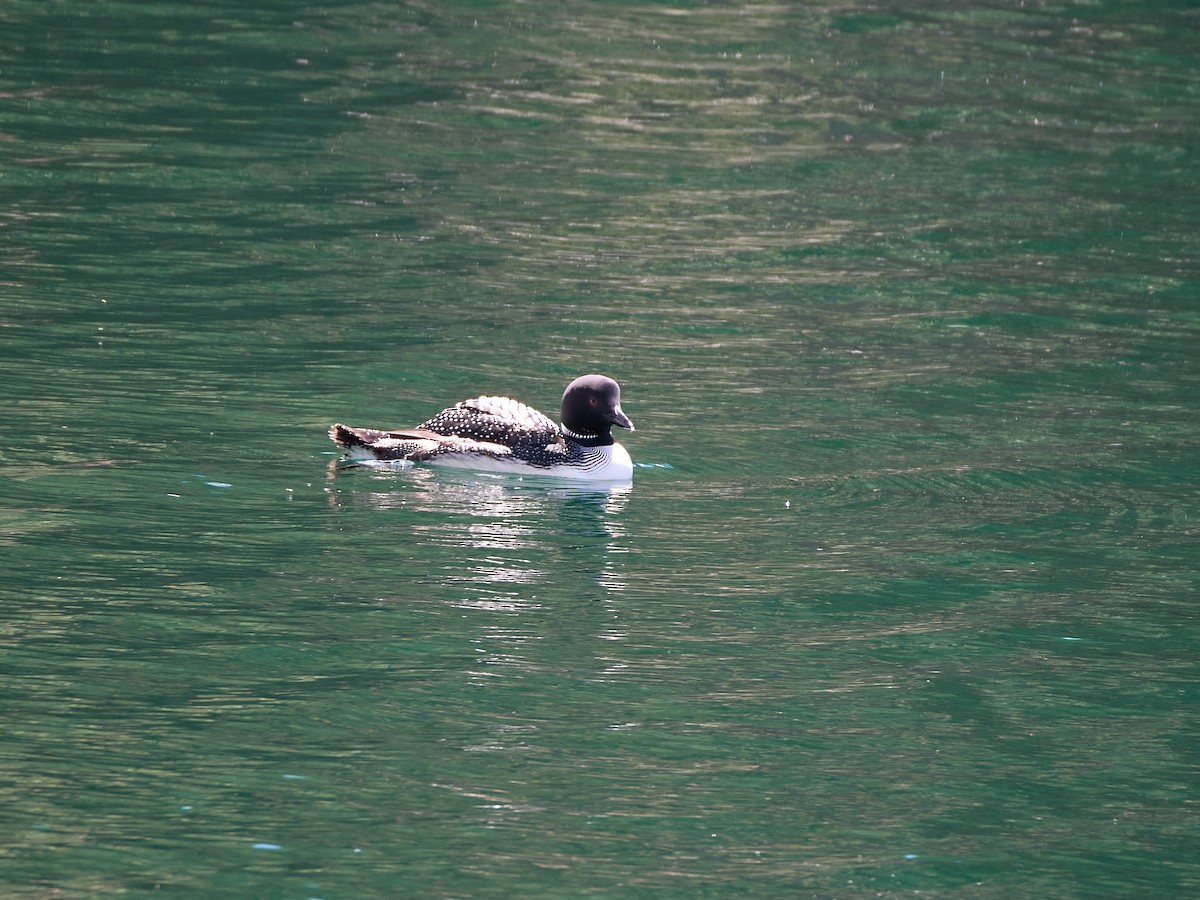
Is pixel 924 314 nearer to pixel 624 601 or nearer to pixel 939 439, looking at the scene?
pixel 939 439

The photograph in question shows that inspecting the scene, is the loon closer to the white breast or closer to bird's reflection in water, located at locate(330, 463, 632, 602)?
the white breast

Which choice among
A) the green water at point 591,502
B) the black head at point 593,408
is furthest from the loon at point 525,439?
the green water at point 591,502

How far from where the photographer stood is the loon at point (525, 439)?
533 inches

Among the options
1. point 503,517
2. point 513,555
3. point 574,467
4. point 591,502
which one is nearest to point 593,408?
point 574,467

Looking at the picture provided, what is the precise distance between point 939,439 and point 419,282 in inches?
239

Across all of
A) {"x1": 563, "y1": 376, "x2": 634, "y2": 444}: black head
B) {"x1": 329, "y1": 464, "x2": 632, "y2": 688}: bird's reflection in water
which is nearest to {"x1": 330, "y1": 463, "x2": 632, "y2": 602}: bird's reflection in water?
{"x1": 329, "y1": 464, "x2": 632, "y2": 688}: bird's reflection in water

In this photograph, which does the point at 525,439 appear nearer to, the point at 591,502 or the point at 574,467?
the point at 574,467

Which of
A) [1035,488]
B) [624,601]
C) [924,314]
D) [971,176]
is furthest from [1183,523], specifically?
[971,176]

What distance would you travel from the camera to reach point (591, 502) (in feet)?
43.4

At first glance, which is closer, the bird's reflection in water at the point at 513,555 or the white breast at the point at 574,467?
the bird's reflection in water at the point at 513,555

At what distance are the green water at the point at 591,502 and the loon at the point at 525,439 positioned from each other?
24cm

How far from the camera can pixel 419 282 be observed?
19.2 m

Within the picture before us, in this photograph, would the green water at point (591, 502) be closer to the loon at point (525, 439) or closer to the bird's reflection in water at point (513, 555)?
the bird's reflection in water at point (513, 555)

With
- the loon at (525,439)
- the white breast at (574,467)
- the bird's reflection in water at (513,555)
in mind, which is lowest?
the bird's reflection in water at (513,555)
